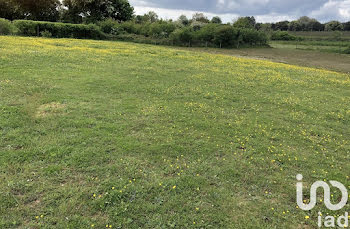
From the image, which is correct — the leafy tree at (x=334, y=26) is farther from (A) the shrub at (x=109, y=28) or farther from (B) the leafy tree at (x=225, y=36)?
(A) the shrub at (x=109, y=28)

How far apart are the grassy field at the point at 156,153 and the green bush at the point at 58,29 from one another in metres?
26.0

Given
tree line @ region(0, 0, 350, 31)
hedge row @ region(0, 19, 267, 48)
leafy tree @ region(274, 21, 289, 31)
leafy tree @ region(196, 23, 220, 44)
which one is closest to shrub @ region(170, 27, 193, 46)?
hedge row @ region(0, 19, 267, 48)

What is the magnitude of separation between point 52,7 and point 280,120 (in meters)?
55.1

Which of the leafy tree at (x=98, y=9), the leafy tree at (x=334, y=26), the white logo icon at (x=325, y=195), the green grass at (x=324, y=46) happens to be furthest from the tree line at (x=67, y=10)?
the leafy tree at (x=334, y=26)

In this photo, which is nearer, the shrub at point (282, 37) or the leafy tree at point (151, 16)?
the shrub at point (282, 37)

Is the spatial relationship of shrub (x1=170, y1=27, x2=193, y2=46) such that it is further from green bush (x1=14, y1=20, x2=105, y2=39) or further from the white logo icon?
the white logo icon

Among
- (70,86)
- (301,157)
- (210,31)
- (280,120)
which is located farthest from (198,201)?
(210,31)

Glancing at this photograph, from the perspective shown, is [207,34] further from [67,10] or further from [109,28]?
[67,10]

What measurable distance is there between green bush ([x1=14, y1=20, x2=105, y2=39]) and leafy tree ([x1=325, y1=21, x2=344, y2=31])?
3708 inches

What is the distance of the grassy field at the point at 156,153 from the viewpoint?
12.9 ft

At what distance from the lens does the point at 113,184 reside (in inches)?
174

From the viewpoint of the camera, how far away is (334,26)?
318 feet

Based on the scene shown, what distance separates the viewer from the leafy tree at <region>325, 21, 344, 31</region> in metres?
95.2

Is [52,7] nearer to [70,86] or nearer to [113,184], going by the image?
[70,86]
